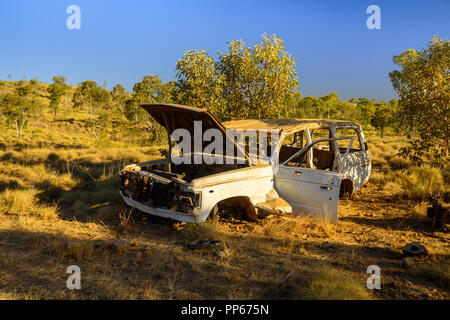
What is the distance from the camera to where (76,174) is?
9.86m

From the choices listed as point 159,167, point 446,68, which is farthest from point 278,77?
point 159,167

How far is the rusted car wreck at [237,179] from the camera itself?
4.75m

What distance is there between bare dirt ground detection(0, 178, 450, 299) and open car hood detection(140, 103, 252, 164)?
5.31 ft

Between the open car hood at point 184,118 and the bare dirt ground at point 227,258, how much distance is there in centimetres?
162

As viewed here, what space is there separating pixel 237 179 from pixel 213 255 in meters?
1.27

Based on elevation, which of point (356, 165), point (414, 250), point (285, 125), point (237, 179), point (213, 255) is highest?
point (285, 125)

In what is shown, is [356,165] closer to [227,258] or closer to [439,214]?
[439,214]

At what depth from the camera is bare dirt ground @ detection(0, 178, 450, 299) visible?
3.41 m

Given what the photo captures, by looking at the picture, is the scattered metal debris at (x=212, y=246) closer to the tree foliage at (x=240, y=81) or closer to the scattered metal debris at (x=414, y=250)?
the scattered metal debris at (x=414, y=250)

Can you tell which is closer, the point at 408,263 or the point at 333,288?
the point at 333,288

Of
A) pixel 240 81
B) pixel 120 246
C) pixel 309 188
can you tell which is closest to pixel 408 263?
pixel 309 188

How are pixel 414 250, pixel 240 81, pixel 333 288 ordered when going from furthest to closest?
A: pixel 240 81
pixel 414 250
pixel 333 288

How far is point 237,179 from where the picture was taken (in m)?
5.00
